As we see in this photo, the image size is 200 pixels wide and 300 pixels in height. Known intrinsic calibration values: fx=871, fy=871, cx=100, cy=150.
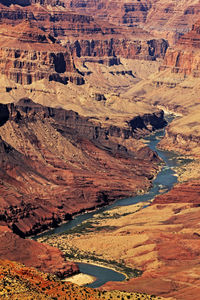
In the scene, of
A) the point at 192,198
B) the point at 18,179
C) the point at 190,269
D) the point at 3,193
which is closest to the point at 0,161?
the point at 18,179

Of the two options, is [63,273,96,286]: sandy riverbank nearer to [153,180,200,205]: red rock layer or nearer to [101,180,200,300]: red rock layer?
[101,180,200,300]: red rock layer

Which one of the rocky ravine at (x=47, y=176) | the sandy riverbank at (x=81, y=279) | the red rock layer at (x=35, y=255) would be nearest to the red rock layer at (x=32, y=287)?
the sandy riverbank at (x=81, y=279)

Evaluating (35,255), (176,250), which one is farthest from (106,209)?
(35,255)

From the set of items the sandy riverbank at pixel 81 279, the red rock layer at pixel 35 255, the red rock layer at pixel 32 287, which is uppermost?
the red rock layer at pixel 32 287

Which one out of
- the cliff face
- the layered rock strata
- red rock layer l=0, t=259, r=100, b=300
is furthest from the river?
red rock layer l=0, t=259, r=100, b=300

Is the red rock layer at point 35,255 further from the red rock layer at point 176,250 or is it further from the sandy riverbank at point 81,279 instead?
the red rock layer at point 176,250

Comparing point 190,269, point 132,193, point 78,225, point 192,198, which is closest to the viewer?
point 190,269

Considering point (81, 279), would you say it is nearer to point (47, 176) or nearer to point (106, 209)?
point (106, 209)

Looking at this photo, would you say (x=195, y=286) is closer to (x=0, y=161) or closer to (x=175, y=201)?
(x=175, y=201)
